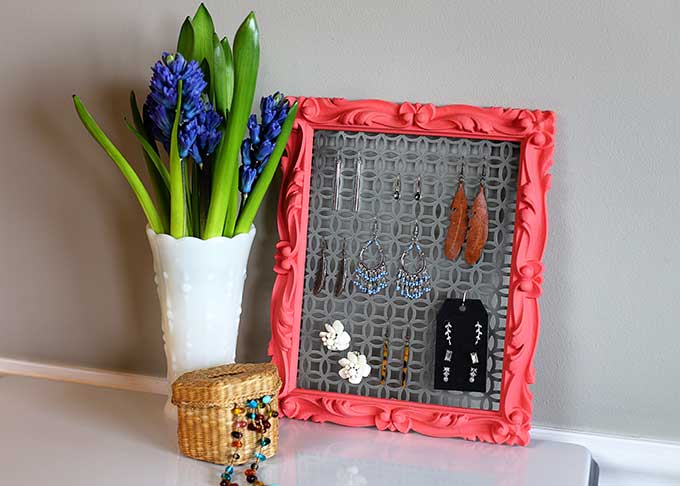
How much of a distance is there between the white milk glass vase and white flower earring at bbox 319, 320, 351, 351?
0.44 ft

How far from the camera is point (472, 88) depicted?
1.18 m

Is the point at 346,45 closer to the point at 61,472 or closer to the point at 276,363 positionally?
the point at 276,363

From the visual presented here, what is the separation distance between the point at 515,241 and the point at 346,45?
37 cm

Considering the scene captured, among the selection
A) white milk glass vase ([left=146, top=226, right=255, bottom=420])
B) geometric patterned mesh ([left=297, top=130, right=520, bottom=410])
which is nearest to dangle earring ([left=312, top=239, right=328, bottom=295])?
geometric patterned mesh ([left=297, top=130, right=520, bottom=410])

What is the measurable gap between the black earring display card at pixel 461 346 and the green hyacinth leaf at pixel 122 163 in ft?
1.38

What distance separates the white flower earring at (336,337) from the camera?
1205 millimetres

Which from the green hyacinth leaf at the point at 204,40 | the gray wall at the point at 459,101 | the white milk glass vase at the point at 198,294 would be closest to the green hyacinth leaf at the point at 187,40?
the green hyacinth leaf at the point at 204,40

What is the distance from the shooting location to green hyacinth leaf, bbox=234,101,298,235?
1.15 m

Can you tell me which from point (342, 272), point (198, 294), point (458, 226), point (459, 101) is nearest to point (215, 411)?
point (198, 294)

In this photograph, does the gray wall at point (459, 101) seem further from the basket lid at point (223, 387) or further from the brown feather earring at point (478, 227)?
the basket lid at point (223, 387)

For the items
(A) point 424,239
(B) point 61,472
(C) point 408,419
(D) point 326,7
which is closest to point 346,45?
(D) point 326,7

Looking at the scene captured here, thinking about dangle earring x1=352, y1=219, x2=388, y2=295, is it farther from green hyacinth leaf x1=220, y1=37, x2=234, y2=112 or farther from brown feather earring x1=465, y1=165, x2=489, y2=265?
green hyacinth leaf x1=220, y1=37, x2=234, y2=112

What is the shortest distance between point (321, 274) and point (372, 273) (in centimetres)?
8

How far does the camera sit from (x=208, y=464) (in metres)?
1.05
